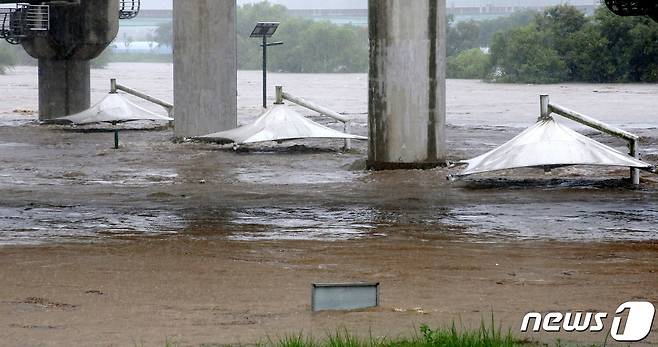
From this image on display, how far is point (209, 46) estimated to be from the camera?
126 ft

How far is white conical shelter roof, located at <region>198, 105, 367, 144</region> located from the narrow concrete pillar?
→ 50.6 ft

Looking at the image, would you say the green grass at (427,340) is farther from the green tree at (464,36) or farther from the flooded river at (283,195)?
the green tree at (464,36)

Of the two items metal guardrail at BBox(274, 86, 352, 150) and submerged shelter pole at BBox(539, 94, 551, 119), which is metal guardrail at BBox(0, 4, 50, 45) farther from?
submerged shelter pole at BBox(539, 94, 551, 119)

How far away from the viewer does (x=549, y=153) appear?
84.3 feet

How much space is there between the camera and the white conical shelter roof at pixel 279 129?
112 feet

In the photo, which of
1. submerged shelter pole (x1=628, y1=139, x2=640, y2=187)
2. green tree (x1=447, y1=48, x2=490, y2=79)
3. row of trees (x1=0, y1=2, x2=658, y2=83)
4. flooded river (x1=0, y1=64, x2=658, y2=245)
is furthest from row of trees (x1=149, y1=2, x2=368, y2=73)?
submerged shelter pole (x1=628, y1=139, x2=640, y2=187)

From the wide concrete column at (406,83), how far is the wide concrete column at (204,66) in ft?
30.8

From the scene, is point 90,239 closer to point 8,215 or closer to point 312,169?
point 8,215

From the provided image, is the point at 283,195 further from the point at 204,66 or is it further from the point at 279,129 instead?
the point at 204,66

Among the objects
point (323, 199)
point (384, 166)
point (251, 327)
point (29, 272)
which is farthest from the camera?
point (384, 166)

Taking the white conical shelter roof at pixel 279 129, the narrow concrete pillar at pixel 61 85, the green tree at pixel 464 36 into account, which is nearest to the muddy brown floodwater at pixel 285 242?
the white conical shelter roof at pixel 279 129

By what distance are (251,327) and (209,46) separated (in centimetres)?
2696

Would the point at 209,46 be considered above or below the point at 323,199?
above

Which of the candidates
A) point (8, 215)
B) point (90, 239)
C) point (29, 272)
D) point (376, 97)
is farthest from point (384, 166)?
point (29, 272)
